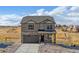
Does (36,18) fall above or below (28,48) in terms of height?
above

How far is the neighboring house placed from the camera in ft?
8.43

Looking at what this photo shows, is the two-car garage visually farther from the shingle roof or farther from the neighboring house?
the shingle roof

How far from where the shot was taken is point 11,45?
8.46 feet

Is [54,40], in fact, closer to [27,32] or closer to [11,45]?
[27,32]

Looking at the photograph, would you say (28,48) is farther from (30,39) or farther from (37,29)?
(37,29)

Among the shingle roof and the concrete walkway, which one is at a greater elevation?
the shingle roof

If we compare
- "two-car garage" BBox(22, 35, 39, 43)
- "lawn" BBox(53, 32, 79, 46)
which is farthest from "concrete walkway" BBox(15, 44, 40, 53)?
"lawn" BBox(53, 32, 79, 46)

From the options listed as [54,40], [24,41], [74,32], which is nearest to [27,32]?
[24,41]

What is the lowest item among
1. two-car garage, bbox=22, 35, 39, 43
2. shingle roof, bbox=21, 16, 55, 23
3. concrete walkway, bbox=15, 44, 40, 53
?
concrete walkway, bbox=15, 44, 40, 53

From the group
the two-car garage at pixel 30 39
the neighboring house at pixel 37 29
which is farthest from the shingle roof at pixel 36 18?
the two-car garage at pixel 30 39

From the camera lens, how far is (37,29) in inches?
102

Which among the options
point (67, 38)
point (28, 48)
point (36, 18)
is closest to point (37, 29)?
point (36, 18)

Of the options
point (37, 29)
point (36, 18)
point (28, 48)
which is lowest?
point (28, 48)
